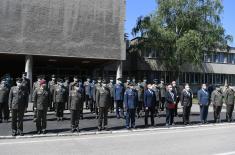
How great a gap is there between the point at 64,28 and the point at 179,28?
50.7 feet

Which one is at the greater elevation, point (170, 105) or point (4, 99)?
point (4, 99)

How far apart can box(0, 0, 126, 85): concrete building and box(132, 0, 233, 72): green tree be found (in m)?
9.29

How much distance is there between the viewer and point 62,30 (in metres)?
27.3

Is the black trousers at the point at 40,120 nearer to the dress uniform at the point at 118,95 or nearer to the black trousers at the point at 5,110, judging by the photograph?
the black trousers at the point at 5,110

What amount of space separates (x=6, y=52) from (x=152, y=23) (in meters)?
16.8

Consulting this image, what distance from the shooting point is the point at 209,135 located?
12.9m

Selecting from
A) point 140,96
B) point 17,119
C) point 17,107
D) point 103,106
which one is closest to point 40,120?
point 17,119

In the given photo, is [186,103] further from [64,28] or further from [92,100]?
[64,28]

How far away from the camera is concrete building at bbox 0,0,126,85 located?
25.9 m

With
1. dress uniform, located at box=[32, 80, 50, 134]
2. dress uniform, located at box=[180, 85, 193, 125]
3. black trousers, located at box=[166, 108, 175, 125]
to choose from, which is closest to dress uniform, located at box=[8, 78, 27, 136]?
dress uniform, located at box=[32, 80, 50, 134]

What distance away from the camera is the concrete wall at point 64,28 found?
2584 cm

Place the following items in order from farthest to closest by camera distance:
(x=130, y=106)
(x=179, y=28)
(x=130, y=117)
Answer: (x=179, y=28) → (x=130, y=117) → (x=130, y=106)

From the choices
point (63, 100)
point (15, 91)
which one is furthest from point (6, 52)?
point (15, 91)

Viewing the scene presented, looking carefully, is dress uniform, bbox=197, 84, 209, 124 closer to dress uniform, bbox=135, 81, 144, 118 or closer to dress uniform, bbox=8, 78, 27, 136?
dress uniform, bbox=135, 81, 144, 118
